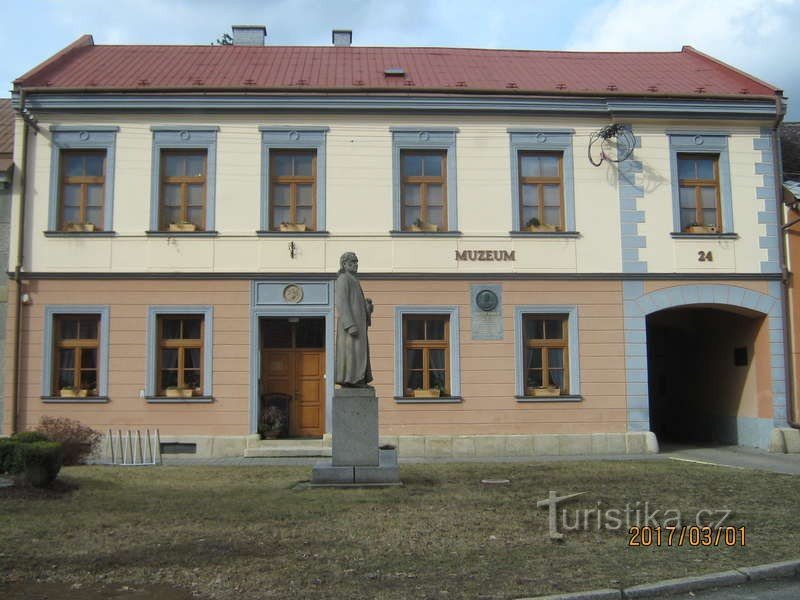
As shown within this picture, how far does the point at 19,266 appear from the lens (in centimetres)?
1633

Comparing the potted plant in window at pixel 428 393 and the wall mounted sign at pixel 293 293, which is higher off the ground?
the wall mounted sign at pixel 293 293

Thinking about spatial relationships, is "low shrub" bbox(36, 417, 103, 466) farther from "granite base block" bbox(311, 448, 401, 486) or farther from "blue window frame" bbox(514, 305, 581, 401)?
"blue window frame" bbox(514, 305, 581, 401)

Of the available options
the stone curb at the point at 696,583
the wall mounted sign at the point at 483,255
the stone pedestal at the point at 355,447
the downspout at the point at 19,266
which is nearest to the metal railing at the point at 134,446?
the downspout at the point at 19,266

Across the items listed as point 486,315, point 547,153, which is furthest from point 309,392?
point 547,153

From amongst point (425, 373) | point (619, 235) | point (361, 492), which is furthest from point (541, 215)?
point (361, 492)

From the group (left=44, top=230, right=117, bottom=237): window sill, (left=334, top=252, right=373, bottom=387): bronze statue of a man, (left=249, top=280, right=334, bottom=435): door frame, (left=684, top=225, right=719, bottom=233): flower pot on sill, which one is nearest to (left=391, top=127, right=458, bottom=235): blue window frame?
(left=249, top=280, right=334, bottom=435): door frame

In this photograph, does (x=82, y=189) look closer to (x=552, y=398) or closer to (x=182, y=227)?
(x=182, y=227)

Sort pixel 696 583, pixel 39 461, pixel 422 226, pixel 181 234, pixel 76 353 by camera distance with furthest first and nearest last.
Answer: pixel 422 226 → pixel 181 234 → pixel 76 353 → pixel 39 461 → pixel 696 583

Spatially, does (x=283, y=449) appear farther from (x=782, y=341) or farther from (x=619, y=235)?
(x=782, y=341)

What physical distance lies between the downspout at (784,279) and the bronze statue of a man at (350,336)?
10564mm

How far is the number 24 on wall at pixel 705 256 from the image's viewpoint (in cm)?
1706

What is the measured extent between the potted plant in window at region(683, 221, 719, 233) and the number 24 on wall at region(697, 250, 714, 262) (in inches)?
19.3

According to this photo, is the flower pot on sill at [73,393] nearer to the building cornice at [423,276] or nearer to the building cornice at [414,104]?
the building cornice at [423,276]
